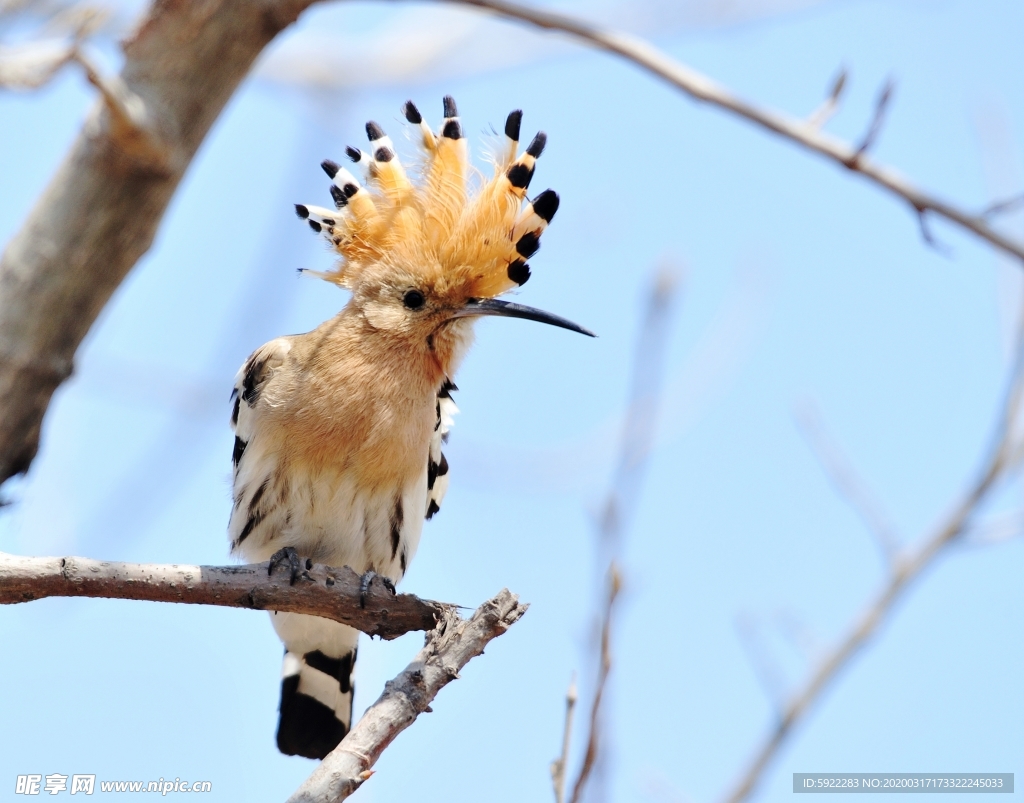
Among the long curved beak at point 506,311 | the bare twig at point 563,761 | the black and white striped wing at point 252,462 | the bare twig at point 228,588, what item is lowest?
the bare twig at point 563,761

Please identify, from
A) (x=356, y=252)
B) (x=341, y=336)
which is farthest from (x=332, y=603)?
(x=356, y=252)

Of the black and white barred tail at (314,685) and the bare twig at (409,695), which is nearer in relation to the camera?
the bare twig at (409,695)

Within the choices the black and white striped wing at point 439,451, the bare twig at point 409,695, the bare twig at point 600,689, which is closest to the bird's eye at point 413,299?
the black and white striped wing at point 439,451

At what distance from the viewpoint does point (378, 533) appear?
3381 millimetres

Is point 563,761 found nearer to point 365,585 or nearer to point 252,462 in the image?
point 365,585

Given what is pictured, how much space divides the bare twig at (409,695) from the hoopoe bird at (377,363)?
1172 mm

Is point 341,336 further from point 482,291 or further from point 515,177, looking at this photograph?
point 515,177

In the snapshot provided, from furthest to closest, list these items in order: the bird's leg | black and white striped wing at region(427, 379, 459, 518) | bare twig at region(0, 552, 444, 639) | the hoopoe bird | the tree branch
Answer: black and white striped wing at region(427, 379, 459, 518) → the hoopoe bird → the tree branch → the bird's leg → bare twig at region(0, 552, 444, 639)

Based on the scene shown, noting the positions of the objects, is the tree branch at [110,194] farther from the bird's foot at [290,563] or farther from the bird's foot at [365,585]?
the bird's foot at [365,585]

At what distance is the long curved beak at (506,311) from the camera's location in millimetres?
3494

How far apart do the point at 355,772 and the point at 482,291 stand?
6.63ft

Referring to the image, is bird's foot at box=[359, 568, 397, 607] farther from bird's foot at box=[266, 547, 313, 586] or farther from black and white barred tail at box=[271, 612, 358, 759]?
black and white barred tail at box=[271, 612, 358, 759]

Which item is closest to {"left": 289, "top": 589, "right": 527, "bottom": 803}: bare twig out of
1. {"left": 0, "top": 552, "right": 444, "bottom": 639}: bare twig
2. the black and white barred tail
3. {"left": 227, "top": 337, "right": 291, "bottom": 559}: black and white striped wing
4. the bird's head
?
{"left": 0, "top": 552, "right": 444, "bottom": 639}: bare twig

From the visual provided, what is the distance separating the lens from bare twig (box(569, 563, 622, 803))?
1748 millimetres
